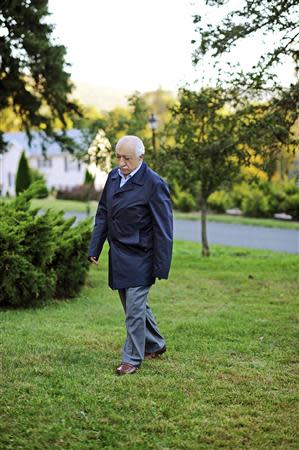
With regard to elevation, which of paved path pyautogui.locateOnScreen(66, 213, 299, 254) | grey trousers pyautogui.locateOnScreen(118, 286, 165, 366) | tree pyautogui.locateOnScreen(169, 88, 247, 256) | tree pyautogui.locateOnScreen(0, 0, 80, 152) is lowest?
paved path pyautogui.locateOnScreen(66, 213, 299, 254)

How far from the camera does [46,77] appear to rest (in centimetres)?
1429

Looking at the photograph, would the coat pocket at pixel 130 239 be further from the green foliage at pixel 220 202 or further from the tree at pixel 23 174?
the tree at pixel 23 174

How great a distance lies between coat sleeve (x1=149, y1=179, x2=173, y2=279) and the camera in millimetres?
5738

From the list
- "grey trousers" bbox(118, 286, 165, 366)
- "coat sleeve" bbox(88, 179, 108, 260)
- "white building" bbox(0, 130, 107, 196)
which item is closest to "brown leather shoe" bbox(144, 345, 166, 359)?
"grey trousers" bbox(118, 286, 165, 366)

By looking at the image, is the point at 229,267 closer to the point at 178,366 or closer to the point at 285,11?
the point at 285,11

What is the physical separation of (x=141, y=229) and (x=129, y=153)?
633mm

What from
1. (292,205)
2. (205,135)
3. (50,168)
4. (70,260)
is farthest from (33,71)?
(50,168)

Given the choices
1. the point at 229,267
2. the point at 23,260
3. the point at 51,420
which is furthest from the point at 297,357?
the point at 229,267

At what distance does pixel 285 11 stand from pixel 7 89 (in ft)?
24.3

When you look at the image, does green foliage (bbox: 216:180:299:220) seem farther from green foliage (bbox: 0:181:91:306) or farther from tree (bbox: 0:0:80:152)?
green foliage (bbox: 0:181:91:306)

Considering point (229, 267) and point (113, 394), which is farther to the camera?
point (229, 267)

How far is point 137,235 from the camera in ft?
19.0

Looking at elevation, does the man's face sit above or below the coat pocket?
above

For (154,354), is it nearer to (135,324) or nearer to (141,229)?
(135,324)
